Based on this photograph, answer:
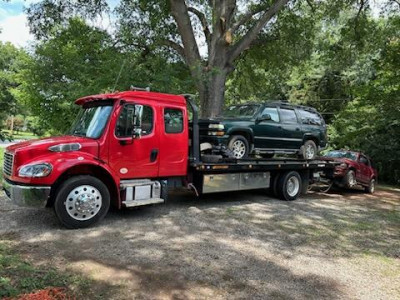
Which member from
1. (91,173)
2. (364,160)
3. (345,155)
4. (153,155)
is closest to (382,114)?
(364,160)

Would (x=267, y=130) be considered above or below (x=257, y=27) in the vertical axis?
below

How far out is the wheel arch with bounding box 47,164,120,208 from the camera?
21.7 feet

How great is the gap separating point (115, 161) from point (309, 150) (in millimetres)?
6770

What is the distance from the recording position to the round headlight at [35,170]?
20.7 ft

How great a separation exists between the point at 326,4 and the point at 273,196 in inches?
435

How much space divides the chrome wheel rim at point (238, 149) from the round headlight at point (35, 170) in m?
4.78

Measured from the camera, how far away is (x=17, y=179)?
6.42 m

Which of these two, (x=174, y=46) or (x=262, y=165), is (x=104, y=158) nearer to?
(x=262, y=165)

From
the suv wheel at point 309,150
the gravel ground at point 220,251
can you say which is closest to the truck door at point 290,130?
the suv wheel at point 309,150

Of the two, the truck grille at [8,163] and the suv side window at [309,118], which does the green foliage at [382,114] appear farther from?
the truck grille at [8,163]

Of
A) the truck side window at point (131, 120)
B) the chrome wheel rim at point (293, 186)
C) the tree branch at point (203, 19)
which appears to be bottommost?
the chrome wheel rim at point (293, 186)

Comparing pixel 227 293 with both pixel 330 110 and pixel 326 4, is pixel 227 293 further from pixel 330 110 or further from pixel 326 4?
pixel 330 110

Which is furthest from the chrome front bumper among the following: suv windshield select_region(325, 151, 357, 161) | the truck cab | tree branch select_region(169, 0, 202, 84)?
suv windshield select_region(325, 151, 357, 161)

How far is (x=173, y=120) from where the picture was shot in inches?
321
